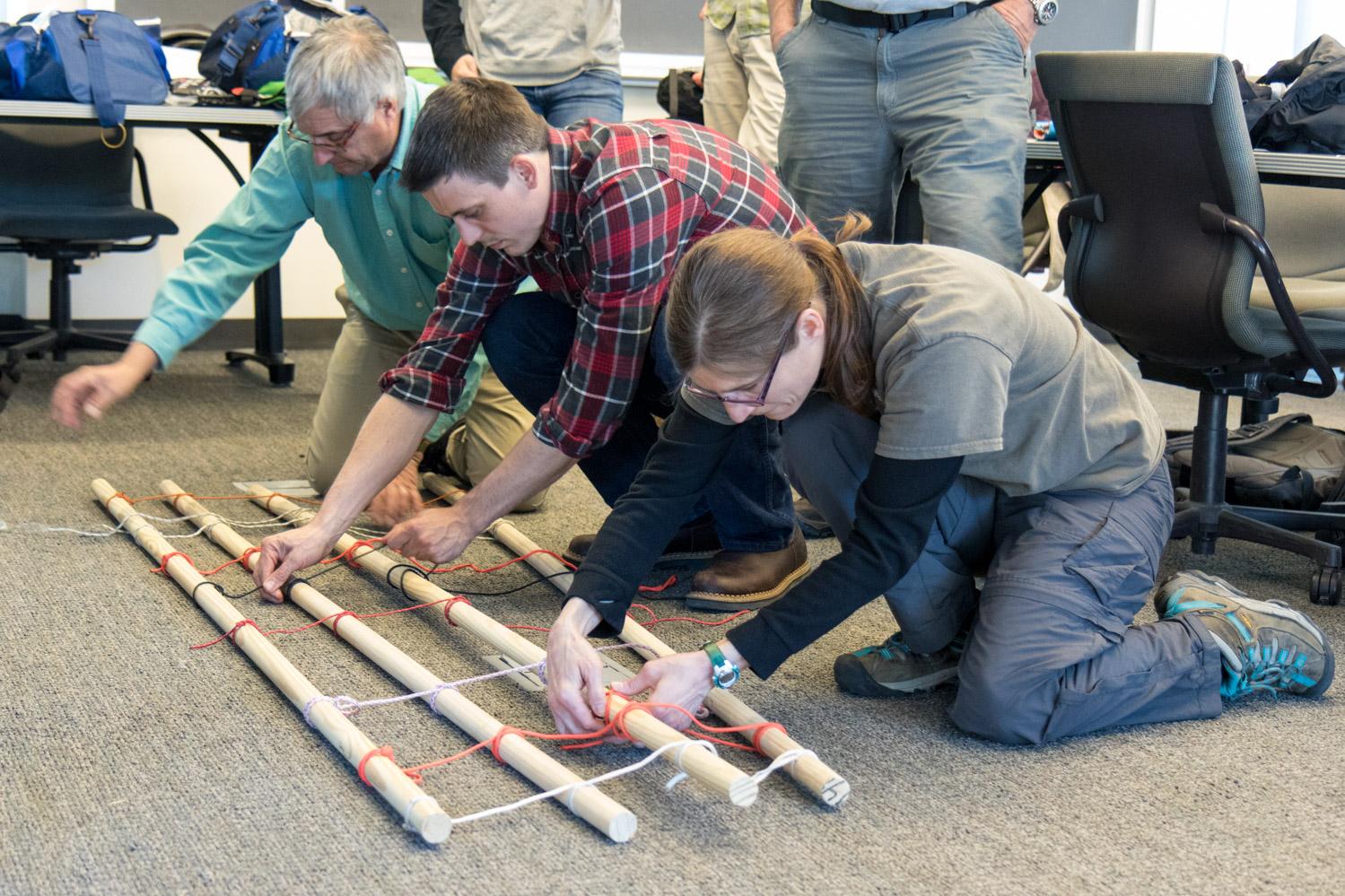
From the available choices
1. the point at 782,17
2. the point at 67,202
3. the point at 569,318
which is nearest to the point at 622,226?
the point at 569,318

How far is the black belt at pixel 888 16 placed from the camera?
2.18m

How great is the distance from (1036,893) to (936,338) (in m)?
0.51

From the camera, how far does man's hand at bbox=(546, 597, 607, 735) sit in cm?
135

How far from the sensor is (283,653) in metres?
1.65

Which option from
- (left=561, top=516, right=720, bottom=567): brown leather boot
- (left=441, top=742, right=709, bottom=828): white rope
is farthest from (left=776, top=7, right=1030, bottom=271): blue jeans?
(left=441, top=742, right=709, bottom=828): white rope

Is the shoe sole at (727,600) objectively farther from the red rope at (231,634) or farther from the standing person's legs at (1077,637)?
the red rope at (231,634)

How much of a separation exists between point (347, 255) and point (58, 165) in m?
1.74

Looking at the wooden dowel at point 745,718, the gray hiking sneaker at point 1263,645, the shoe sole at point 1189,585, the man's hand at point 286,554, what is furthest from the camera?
Result: the man's hand at point 286,554

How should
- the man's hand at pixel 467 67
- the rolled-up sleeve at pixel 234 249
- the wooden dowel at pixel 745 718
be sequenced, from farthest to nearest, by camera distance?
the man's hand at pixel 467 67
the rolled-up sleeve at pixel 234 249
the wooden dowel at pixel 745 718

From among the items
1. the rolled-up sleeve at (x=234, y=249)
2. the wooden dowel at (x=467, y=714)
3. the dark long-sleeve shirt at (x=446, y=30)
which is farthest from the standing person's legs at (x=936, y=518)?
the dark long-sleeve shirt at (x=446, y=30)

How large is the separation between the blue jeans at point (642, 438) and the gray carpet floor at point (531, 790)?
0.52ft

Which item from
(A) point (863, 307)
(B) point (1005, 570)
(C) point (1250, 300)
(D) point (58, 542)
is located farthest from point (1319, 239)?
(D) point (58, 542)

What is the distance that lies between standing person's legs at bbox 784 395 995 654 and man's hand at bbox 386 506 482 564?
456 millimetres

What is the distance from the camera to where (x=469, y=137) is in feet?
5.19
